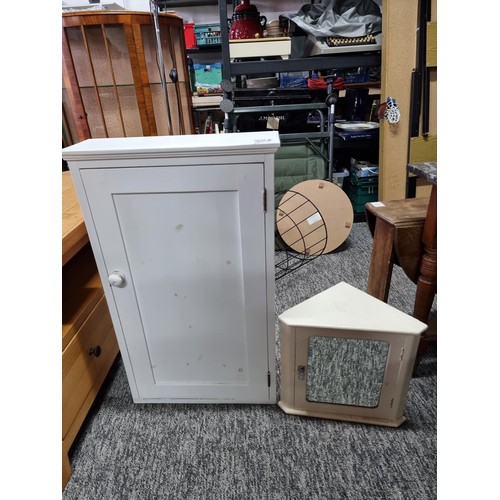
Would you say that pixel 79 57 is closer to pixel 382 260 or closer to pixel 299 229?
pixel 299 229

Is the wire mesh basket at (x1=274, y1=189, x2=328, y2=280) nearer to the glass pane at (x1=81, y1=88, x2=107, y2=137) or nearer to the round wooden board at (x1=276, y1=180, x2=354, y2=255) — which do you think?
the round wooden board at (x1=276, y1=180, x2=354, y2=255)

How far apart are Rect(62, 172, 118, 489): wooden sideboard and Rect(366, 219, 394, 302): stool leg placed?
1095 mm

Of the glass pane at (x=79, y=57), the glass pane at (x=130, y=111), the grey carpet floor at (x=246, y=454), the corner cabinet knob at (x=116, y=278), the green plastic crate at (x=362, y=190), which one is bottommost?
the grey carpet floor at (x=246, y=454)

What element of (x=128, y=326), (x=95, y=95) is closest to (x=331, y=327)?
(x=128, y=326)

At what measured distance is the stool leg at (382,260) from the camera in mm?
1249

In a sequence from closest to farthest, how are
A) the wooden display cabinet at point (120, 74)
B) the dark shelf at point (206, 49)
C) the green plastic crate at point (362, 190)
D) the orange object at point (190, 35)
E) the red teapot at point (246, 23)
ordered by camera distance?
the wooden display cabinet at point (120, 74), the red teapot at point (246, 23), the green plastic crate at point (362, 190), the orange object at point (190, 35), the dark shelf at point (206, 49)

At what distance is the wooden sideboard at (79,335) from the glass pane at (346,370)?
0.78 meters

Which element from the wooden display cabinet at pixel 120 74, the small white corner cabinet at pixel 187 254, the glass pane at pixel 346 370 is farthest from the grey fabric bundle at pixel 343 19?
the glass pane at pixel 346 370

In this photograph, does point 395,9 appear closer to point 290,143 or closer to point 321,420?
point 290,143

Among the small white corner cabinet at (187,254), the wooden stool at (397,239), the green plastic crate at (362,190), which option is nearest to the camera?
the small white corner cabinet at (187,254)

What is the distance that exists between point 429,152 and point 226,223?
82.2 inches

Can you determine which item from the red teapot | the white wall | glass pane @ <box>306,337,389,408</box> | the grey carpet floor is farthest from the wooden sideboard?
the white wall

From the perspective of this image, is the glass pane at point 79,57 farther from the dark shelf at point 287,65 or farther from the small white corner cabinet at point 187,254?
the small white corner cabinet at point 187,254

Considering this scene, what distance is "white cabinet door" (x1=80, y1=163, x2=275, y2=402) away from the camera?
91cm
